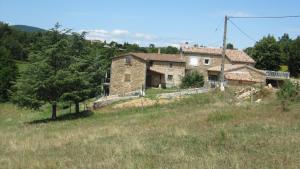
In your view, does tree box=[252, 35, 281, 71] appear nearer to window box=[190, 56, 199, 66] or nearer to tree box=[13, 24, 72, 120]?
window box=[190, 56, 199, 66]

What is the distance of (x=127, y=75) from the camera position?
194 ft

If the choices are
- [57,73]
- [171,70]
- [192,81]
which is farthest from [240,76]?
[57,73]

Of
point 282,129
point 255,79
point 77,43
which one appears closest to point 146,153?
point 282,129

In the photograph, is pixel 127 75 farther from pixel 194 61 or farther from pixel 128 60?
pixel 194 61

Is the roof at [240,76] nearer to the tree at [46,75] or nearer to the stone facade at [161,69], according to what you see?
the stone facade at [161,69]

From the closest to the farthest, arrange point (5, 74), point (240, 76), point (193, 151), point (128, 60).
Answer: point (193, 151)
point (240, 76)
point (128, 60)
point (5, 74)

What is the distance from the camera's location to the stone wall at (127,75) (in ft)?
191

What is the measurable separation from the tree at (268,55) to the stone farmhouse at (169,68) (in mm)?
15316

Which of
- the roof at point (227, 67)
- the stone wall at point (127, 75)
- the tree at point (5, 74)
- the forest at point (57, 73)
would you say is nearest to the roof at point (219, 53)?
the roof at point (227, 67)

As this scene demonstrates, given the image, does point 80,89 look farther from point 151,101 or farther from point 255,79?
point 255,79

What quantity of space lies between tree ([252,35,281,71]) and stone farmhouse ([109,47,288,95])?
15.3 meters

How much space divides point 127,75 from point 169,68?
6343 millimetres

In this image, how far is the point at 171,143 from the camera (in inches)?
577

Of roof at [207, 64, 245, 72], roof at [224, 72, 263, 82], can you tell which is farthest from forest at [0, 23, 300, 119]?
roof at [207, 64, 245, 72]
